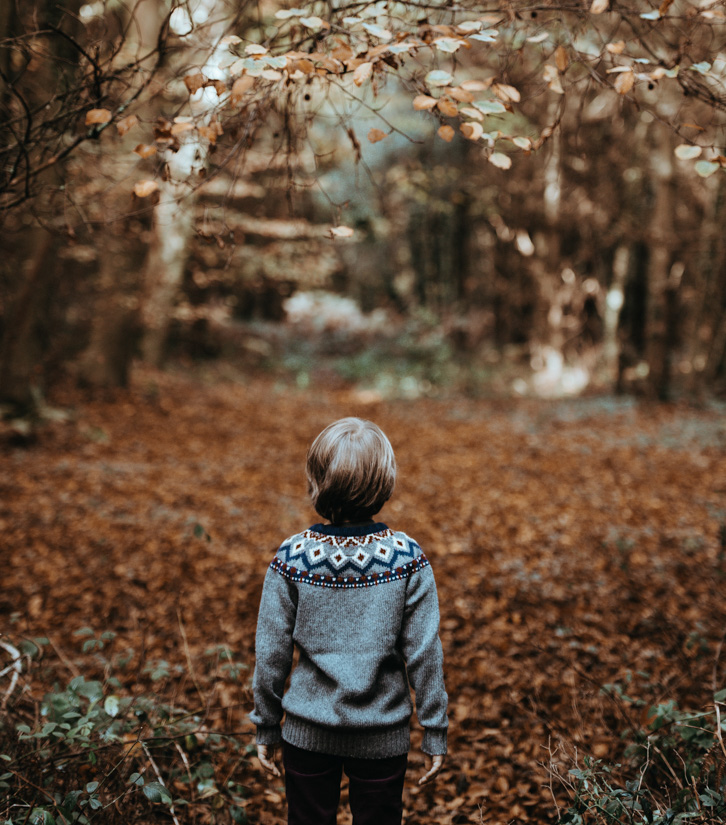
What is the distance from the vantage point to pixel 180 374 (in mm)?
14844

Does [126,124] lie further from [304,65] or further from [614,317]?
[614,317]

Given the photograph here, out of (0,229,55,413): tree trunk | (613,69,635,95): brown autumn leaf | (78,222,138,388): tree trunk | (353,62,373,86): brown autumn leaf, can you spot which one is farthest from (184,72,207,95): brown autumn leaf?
(78,222,138,388): tree trunk

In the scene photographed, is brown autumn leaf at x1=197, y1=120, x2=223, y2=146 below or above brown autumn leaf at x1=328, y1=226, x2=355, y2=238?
above

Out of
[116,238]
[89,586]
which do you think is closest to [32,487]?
[89,586]

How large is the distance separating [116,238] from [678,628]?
11.2m

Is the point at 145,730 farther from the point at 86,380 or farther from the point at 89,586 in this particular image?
the point at 86,380

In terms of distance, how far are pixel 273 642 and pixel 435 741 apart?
2.04 feet

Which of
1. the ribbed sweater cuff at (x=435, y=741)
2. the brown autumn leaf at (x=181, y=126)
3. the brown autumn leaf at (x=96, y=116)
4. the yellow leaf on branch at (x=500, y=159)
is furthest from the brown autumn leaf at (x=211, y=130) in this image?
the ribbed sweater cuff at (x=435, y=741)

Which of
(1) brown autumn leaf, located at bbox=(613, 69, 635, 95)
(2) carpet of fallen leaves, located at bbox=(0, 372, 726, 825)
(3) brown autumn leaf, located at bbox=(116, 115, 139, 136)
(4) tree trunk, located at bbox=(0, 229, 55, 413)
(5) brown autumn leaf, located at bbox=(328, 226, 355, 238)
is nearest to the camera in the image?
(1) brown autumn leaf, located at bbox=(613, 69, 635, 95)

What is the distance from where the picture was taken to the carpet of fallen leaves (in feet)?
11.2

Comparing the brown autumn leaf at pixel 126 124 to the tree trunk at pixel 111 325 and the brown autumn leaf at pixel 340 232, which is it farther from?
the tree trunk at pixel 111 325

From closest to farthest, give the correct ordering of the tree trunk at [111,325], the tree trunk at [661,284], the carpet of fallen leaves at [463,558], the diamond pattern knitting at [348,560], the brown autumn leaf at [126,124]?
the diamond pattern knitting at [348,560] < the brown autumn leaf at [126,124] < the carpet of fallen leaves at [463,558] < the tree trunk at [111,325] < the tree trunk at [661,284]

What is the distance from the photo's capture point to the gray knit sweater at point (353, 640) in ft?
6.20

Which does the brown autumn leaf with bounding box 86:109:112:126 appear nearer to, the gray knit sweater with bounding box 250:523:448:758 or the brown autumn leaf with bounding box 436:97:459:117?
the brown autumn leaf with bounding box 436:97:459:117
